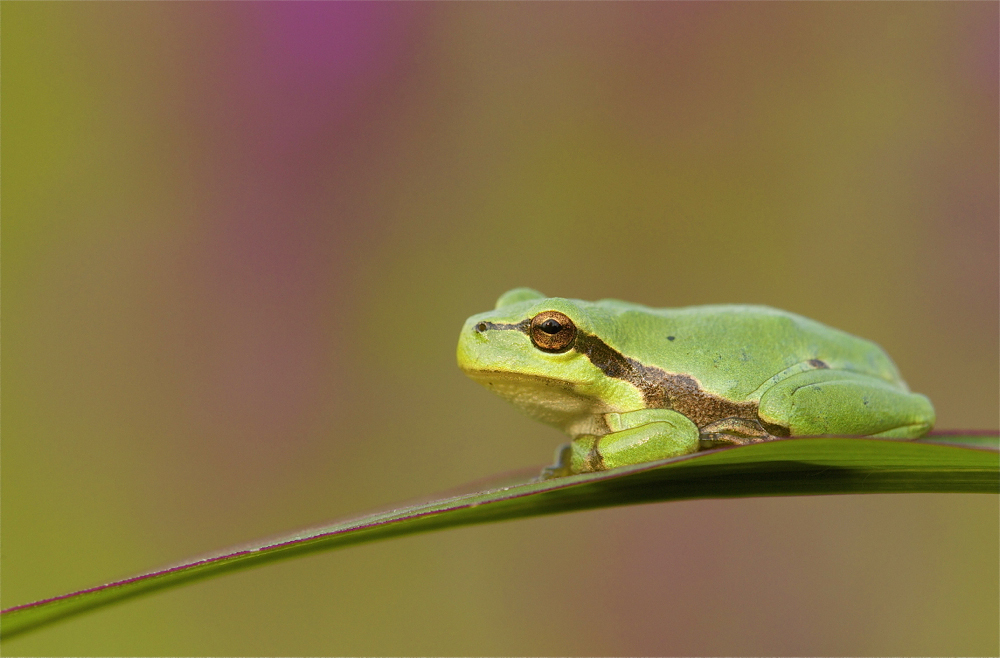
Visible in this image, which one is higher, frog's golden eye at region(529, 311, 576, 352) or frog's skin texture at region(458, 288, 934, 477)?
frog's golden eye at region(529, 311, 576, 352)

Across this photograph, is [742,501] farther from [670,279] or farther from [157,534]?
[157,534]

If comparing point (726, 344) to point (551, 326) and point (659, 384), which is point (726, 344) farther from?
point (551, 326)

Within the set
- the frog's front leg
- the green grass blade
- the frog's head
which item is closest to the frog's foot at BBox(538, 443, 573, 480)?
the frog's front leg

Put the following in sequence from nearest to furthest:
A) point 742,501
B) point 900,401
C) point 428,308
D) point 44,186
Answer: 1. point 900,401
2. point 742,501
3. point 44,186
4. point 428,308

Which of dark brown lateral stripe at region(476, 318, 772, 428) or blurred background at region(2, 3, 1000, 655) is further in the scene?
blurred background at region(2, 3, 1000, 655)

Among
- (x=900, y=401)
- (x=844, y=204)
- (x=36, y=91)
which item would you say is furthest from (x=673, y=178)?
(x=36, y=91)

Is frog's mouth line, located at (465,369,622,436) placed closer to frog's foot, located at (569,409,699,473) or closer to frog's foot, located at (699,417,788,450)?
frog's foot, located at (569,409,699,473)

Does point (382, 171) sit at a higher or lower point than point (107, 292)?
higher
